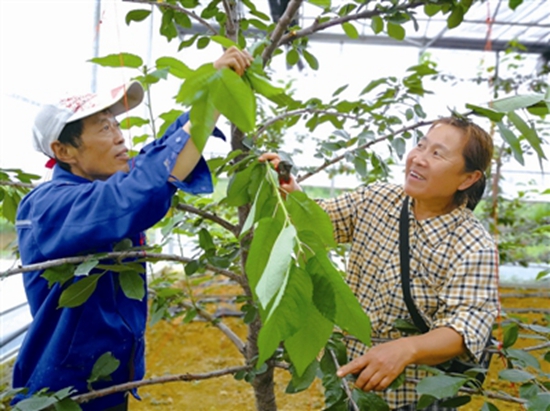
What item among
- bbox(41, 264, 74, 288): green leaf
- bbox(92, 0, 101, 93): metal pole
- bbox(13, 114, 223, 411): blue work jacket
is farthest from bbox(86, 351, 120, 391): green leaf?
bbox(92, 0, 101, 93): metal pole

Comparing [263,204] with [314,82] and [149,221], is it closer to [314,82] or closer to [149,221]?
[149,221]

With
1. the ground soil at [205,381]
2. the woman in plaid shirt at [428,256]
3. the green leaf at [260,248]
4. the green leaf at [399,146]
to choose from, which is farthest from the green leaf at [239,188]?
the ground soil at [205,381]

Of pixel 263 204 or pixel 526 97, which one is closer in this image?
pixel 263 204

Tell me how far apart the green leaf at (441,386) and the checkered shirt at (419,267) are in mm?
130

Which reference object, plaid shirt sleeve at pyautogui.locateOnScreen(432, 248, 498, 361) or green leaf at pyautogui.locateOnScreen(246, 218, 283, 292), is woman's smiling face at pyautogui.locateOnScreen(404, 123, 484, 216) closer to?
plaid shirt sleeve at pyautogui.locateOnScreen(432, 248, 498, 361)

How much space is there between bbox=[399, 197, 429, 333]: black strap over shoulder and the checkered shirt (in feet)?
0.04

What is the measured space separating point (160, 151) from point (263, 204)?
25 cm

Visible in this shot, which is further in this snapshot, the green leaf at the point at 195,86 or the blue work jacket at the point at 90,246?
the blue work jacket at the point at 90,246

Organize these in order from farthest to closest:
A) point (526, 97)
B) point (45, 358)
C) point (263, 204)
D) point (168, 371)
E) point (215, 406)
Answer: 1. point (168, 371)
2. point (215, 406)
3. point (45, 358)
4. point (526, 97)
5. point (263, 204)

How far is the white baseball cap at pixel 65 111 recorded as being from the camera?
837mm

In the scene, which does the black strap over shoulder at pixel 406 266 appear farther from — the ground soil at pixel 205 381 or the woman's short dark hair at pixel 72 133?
the ground soil at pixel 205 381

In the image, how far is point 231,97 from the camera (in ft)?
1.44

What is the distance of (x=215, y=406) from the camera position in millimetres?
1811

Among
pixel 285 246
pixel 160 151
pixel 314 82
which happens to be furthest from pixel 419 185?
pixel 314 82
